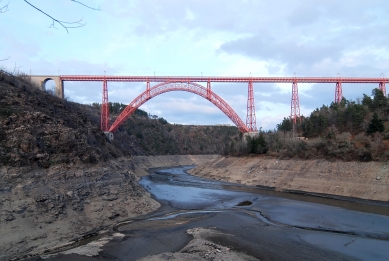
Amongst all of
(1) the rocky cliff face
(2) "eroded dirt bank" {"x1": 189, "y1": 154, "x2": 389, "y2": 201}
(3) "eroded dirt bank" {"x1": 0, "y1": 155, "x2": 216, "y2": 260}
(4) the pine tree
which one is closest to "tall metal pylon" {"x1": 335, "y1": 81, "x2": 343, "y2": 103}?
(2) "eroded dirt bank" {"x1": 189, "y1": 154, "x2": 389, "y2": 201}

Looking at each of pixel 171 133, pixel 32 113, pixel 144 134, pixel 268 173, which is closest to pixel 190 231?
pixel 32 113

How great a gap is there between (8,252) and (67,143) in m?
7.95

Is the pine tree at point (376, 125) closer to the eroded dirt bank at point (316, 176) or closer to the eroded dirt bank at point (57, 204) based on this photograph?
the eroded dirt bank at point (316, 176)

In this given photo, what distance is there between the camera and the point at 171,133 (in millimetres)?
103062

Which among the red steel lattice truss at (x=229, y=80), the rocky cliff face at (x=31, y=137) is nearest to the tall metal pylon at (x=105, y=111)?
the red steel lattice truss at (x=229, y=80)

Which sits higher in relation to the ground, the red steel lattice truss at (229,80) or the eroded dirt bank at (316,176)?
the red steel lattice truss at (229,80)

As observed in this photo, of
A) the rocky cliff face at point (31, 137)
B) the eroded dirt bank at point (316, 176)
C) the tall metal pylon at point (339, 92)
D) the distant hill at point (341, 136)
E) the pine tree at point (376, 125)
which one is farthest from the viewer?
the tall metal pylon at point (339, 92)

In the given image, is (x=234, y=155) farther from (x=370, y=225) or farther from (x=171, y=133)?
(x=171, y=133)

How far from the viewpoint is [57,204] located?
14.9 meters

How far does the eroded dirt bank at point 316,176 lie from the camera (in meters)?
24.6

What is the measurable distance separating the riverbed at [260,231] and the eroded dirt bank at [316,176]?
2.20 metres

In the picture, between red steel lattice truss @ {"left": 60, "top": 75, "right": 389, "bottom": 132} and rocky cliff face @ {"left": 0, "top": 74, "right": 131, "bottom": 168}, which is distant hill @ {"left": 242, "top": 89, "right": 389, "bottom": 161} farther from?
Result: rocky cliff face @ {"left": 0, "top": 74, "right": 131, "bottom": 168}

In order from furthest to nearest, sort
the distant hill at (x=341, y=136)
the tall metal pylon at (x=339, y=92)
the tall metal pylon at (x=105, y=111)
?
the tall metal pylon at (x=105, y=111) < the tall metal pylon at (x=339, y=92) < the distant hill at (x=341, y=136)

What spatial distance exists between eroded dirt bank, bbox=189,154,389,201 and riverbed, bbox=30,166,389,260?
86.6 inches
